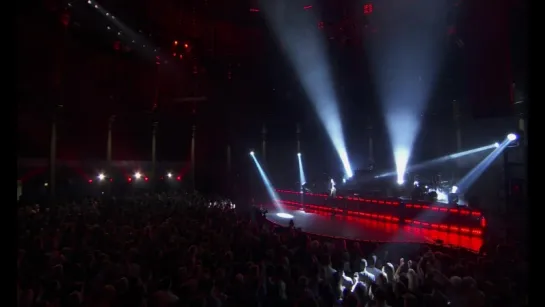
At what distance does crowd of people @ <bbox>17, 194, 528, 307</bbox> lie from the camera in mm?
4695

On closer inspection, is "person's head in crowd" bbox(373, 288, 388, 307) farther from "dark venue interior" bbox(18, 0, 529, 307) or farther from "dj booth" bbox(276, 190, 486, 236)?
"dj booth" bbox(276, 190, 486, 236)

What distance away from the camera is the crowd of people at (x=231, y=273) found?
4695 millimetres

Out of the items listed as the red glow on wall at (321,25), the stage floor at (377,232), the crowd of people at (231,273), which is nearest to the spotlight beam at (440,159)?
the stage floor at (377,232)

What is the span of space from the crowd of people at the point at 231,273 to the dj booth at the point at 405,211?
4.60 meters

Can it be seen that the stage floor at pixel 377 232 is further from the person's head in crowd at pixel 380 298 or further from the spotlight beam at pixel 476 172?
the spotlight beam at pixel 476 172

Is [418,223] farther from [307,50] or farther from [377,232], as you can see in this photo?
[307,50]

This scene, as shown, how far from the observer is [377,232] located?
13695mm

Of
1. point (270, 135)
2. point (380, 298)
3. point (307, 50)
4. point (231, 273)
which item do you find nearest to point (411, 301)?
point (380, 298)

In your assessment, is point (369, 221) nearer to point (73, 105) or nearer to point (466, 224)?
point (466, 224)

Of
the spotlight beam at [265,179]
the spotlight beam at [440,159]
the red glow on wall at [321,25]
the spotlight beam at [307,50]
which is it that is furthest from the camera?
the spotlight beam at [265,179]

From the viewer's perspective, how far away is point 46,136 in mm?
21984

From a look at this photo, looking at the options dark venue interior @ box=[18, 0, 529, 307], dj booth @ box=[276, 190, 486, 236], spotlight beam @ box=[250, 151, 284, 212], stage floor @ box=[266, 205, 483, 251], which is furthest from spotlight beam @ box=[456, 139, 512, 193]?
spotlight beam @ box=[250, 151, 284, 212]

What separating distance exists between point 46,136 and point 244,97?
12455 millimetres

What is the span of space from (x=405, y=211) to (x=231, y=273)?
11.3 meters
